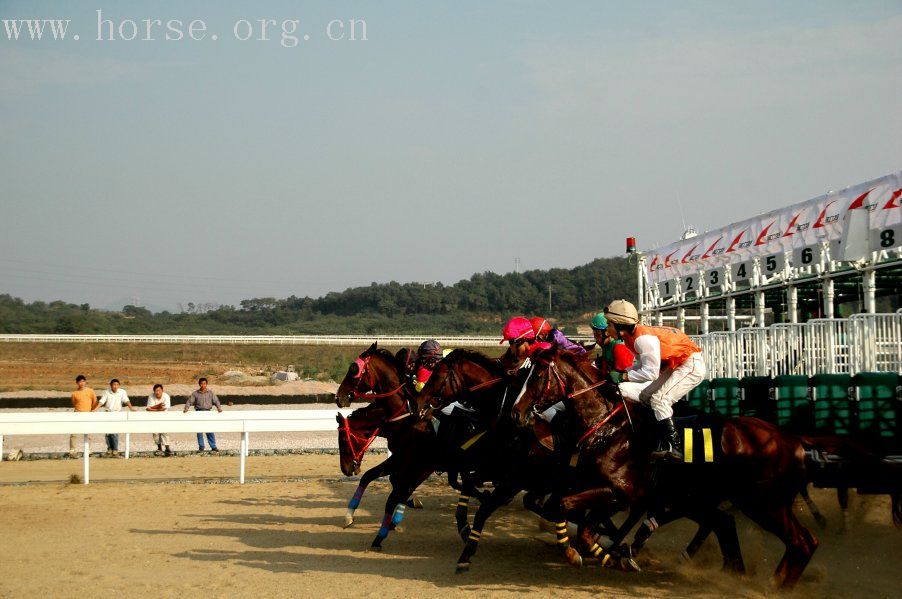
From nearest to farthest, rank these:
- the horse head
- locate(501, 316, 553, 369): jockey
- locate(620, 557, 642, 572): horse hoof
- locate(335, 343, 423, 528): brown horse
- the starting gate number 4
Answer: locate(620, 557, 642, 572): horse hoof < locate(501, 316, 553, 369): jockey < locate(335, 343, 423, 528): brown horse < the horse head < the starting gate number 4

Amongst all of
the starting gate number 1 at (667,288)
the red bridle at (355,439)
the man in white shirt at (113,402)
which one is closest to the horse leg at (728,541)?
the red bridle at (355,439)

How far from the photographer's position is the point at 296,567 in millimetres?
8555

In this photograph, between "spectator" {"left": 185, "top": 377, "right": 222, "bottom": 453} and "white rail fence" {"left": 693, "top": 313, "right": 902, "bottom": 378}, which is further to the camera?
"spectator" {"left": 185, "top": 377, "right": 222, "bottom": 453}

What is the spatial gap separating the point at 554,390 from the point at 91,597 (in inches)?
151

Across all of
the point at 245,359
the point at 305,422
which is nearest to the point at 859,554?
the point at 305,422

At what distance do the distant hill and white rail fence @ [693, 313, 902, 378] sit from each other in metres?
45.8

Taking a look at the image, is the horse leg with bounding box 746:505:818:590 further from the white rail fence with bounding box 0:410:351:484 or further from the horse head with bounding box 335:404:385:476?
the white rail fence with bounding box 0:410:351:484

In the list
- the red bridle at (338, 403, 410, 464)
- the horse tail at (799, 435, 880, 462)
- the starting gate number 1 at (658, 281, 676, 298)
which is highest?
the starting gate number 1 at (658, 281, 676, 298)

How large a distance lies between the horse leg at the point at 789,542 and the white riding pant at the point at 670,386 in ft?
3.32

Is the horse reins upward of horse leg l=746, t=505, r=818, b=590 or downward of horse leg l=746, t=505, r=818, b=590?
upward

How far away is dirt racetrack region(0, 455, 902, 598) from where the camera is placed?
7637 millimetres

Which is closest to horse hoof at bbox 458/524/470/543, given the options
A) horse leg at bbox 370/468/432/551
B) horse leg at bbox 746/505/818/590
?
horse leg at bbox 370/468/432/551

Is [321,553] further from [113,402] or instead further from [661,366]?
[113,402]

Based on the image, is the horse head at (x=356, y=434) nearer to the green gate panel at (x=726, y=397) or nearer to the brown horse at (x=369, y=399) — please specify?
the brown horse at (x=369, y=399)
